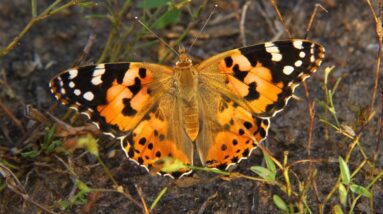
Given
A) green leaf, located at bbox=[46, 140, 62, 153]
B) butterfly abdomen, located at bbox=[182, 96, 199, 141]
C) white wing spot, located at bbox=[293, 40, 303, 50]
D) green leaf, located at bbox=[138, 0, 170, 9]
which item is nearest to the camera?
white wing spot, located at bbox=[293, 40, 303, 50]

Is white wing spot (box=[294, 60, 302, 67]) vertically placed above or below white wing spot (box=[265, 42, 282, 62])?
below

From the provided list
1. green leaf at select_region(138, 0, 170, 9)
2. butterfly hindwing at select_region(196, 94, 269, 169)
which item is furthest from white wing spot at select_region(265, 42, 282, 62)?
green leaf at select_region(138, 0, 170, 9)

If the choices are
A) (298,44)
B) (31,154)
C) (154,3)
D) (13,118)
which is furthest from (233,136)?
(13,118)

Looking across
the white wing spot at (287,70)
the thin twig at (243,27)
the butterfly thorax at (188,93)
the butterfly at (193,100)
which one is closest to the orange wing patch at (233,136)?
the butterfly at (193,100)

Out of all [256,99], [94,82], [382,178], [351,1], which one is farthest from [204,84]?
[351,1]

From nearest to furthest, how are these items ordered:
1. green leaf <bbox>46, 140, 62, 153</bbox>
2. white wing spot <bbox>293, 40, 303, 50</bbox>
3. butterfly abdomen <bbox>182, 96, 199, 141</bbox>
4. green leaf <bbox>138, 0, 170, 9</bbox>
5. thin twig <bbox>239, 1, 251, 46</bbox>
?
white wing spot <bbox>293, 40, 303, 50</bbox>, butterfly abdomen <bbox>182, 96, 199, 141</bbox>, green leaf <bbox>46, 140, 62, 153</bbox>, green leaf <bbox>138, 0, 170, 9</bbox>, thin twig <bbox>239, 1, 251, 46</bbox>

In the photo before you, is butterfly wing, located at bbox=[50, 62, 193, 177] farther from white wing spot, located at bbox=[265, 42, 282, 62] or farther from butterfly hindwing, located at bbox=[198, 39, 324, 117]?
white wing spot, located at bbox=[265, 42, 282, 62]

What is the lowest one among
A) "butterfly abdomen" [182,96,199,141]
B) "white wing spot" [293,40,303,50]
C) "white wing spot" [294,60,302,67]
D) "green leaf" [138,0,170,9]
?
"butterfly abdomen" [182,96,199,141]
